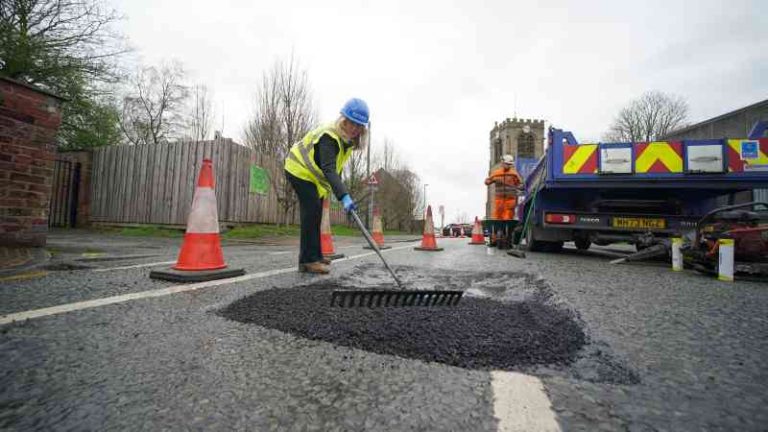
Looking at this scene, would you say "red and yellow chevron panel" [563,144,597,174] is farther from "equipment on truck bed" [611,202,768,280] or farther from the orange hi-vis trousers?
the orange hi-vis trousers

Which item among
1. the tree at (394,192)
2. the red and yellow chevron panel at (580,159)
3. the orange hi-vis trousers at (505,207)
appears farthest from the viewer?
the tree at (394,192)

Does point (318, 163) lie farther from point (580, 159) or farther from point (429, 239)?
point (429, 239)

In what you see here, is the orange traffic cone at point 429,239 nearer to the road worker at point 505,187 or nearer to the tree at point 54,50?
the road worker at point 505,187

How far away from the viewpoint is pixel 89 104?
13688mm

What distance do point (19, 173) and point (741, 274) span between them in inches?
352

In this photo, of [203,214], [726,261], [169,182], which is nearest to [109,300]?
[203,214]

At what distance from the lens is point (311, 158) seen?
11.6 feet

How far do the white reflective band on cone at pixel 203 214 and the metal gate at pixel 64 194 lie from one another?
14021mm

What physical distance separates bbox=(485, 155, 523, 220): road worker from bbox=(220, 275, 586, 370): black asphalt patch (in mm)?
5673

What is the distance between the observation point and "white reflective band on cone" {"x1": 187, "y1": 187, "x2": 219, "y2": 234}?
10.4 feet

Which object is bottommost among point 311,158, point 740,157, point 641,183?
point 311,158

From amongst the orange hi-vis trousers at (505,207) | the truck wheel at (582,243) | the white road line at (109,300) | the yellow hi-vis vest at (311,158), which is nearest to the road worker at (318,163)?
the yellow hi-vis vest at (311,158)

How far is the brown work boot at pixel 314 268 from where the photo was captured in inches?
137

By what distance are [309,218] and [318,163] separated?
0.58 m
